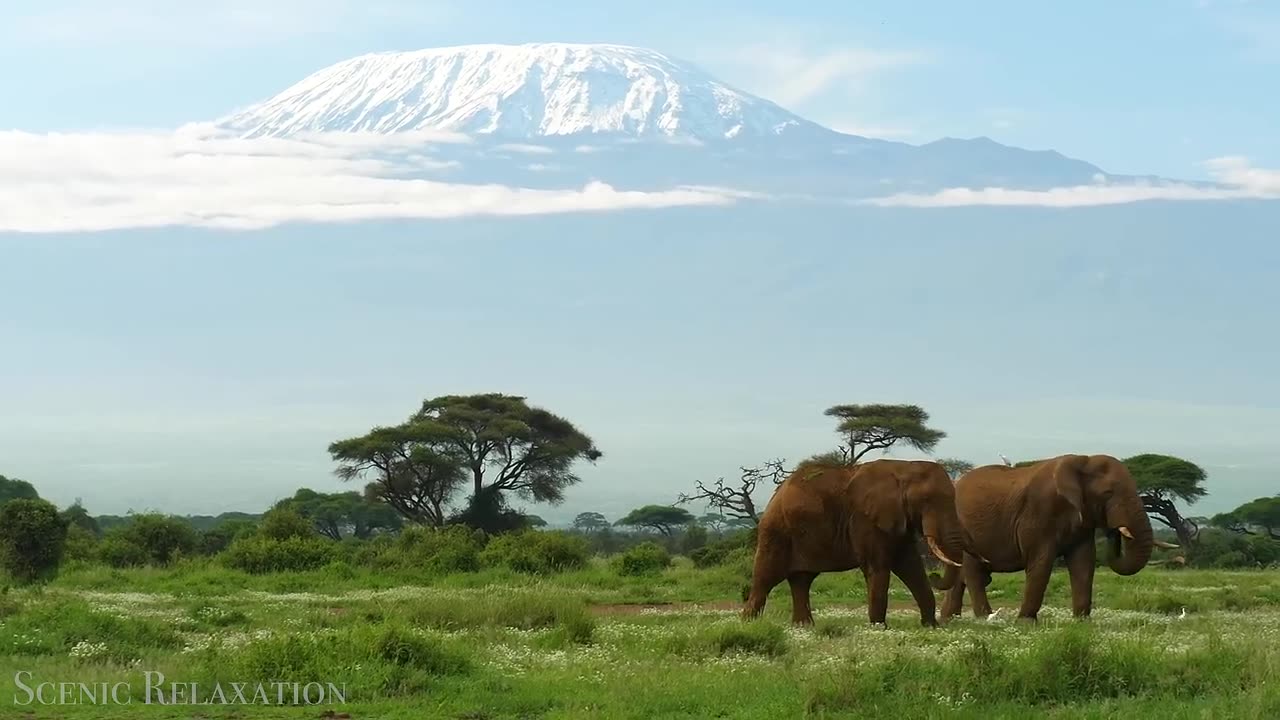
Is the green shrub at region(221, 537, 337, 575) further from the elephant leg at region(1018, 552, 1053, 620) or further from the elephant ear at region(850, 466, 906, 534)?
the elephant leg at region(1018, 552, 1053, 620)

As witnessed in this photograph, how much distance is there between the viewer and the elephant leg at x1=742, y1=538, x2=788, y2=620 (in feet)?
68.2

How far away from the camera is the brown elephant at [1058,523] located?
66.4 feet

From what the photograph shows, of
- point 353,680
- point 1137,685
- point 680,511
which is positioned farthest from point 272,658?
point 680,511

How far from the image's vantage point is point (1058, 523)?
20.4m

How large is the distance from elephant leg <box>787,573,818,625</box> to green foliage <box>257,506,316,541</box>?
22.1 metres

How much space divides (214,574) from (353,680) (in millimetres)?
18135

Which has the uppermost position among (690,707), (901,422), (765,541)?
(901,422)

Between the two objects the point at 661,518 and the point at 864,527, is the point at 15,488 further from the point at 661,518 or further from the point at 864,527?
the point at 864,527

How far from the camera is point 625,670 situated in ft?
49.3

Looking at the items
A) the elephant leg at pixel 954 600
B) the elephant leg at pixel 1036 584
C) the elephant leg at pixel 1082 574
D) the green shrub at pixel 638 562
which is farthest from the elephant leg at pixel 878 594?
the green shrub at pixel 638 562

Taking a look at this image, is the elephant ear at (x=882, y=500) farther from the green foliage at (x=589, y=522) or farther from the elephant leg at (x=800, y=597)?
the green foliage at (x=589, y=522)

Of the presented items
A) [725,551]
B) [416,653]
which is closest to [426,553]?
[725,551]

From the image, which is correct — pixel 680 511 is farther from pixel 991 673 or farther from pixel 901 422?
pixel 991 673

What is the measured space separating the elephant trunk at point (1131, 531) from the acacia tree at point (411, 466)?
39.0m
